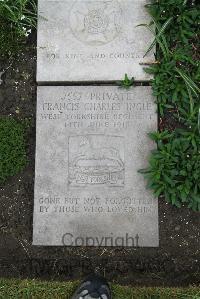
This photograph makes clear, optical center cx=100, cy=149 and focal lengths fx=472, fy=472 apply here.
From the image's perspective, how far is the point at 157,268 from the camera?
13.1 feet

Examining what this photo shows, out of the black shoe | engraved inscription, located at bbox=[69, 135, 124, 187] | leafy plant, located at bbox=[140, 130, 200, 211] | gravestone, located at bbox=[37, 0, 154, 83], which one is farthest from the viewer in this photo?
gravestone, located at bbox=[37, 0, 154, 83]

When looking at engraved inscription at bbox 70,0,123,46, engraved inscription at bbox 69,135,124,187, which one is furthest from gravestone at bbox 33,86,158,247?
engraved inscription at bbox 70,0,123,46

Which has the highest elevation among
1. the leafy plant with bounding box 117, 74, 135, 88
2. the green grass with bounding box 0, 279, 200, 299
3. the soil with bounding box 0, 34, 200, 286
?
the leafy plant with bounding box 117, 74, 135, 88

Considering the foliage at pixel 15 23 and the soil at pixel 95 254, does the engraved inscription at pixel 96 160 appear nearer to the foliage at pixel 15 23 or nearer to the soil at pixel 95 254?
the soil at pixel 95 254

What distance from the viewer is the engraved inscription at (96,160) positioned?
13.0 ft

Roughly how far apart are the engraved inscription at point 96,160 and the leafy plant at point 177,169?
232mm

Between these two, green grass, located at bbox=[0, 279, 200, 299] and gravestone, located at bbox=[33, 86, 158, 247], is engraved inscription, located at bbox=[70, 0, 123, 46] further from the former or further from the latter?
green grass, located at bbox=[0, 279, 200, 299]

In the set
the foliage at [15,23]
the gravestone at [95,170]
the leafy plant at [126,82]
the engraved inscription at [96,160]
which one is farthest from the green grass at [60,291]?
the foliage at [15,23]

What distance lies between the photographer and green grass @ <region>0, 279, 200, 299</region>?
3.77 meters

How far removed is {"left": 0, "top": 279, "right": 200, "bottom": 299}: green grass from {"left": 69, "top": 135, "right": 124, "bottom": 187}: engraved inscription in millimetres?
842

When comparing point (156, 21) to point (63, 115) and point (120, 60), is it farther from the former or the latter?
point (63, 115)

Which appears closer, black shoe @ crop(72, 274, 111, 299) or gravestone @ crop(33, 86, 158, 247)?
black shoe @ crop(72, 274, 111, 299)

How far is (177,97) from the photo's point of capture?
399 centimetres

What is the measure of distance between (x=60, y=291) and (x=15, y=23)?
2.35m
